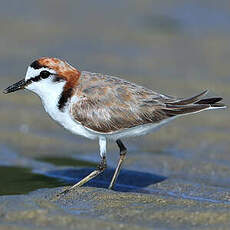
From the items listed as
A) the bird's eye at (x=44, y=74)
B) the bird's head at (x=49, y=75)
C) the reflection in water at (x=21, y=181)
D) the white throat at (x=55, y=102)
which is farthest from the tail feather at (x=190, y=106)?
the reflection in water at (x=21, y=181)

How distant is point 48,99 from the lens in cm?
762

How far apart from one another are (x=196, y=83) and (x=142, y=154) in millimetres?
2807

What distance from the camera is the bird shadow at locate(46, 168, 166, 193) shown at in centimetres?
873

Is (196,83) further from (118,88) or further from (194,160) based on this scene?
(118,88)

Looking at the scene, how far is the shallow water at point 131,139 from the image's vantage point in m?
6.82

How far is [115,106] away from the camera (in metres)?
7.71

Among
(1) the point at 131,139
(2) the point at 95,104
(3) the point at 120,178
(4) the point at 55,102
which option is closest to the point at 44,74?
Result: (4) the point at 55,102

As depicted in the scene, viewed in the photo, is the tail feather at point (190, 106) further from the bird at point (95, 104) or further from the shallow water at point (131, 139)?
the shallow water at point (131, 139)

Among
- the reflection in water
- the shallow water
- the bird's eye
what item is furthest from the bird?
the reflection in water

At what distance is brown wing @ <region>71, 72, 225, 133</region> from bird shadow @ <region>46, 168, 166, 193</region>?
128 cm

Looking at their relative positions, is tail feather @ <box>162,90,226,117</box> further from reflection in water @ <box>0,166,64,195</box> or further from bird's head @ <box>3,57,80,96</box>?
reflection in water @ <box>0,166,64,195</box>

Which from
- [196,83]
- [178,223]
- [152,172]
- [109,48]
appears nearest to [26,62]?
[109,48]

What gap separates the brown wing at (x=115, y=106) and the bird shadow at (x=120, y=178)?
1.28 metres

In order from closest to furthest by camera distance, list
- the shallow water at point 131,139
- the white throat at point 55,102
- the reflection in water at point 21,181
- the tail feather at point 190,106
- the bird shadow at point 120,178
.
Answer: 1. the shallow water at point 131,139
2. the white throat at point 55,102
3. the tail feather at point 190,106
4. the reflection in water at point 21,181
5. the bird shadow at point 120,178
